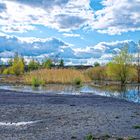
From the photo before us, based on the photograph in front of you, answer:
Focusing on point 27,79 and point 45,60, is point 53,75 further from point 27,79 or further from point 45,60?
point 45,60

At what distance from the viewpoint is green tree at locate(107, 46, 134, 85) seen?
73812 millimetres

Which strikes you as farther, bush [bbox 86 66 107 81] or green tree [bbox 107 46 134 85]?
bush [bbox 86 66 107 81]

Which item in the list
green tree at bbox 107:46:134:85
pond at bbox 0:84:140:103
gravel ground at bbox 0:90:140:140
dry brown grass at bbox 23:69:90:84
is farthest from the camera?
green tree at bbox 107:46:134:85

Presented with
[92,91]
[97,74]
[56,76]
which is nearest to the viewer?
[92,91]

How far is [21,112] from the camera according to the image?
26016 millimetres

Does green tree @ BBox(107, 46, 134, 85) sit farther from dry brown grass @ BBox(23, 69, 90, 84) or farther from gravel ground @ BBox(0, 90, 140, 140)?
gravel ground @ BBox(0, 90, 140, 140)

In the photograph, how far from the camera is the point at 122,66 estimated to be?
2908 inches

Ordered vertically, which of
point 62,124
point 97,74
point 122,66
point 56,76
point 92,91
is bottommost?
point 92,91

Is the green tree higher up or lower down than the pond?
higher up

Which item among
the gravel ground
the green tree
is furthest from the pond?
the green tree

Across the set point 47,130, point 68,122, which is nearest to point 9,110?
point 68,122

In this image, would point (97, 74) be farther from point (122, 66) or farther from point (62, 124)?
point (62, 124)

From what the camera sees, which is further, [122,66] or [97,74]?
[97,74]

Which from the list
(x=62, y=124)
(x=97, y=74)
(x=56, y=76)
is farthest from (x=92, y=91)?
(x=97, y=74)
